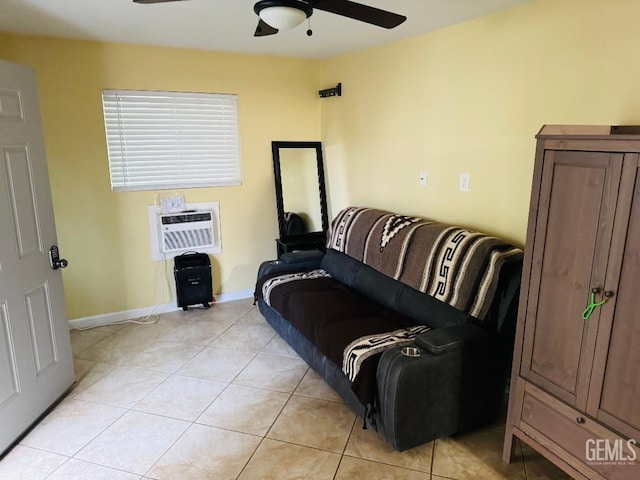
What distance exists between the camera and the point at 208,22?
9.29 ft

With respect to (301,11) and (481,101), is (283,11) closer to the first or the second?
(301,11)

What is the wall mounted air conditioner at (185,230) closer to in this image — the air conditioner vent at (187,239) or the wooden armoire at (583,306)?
the air conditioner vent at (187,239)

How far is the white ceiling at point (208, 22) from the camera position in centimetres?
243

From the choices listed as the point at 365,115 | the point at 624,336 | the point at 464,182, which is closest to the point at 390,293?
the point at 464,182

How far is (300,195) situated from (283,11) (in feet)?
8.71

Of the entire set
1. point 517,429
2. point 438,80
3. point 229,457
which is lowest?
point 229,457

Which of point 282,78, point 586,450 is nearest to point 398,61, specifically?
point 282,78

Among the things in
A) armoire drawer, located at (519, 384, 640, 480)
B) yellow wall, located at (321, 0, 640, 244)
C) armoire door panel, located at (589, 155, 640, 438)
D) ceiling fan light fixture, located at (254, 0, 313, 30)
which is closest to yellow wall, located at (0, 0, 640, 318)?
yellow wall, located at (321, 0, 640, 244)

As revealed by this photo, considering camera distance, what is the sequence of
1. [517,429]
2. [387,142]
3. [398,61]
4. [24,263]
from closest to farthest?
[517,429] → [24,263] → [398,61] → [387,142]

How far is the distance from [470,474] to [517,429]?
0.99 ft

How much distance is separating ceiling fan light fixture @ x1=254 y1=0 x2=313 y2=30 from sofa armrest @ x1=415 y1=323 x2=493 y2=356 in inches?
62.7

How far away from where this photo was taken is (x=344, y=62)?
392 cm

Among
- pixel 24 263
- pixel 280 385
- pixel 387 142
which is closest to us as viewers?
pixel 24 263

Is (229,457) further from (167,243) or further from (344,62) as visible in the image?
(344,62)
